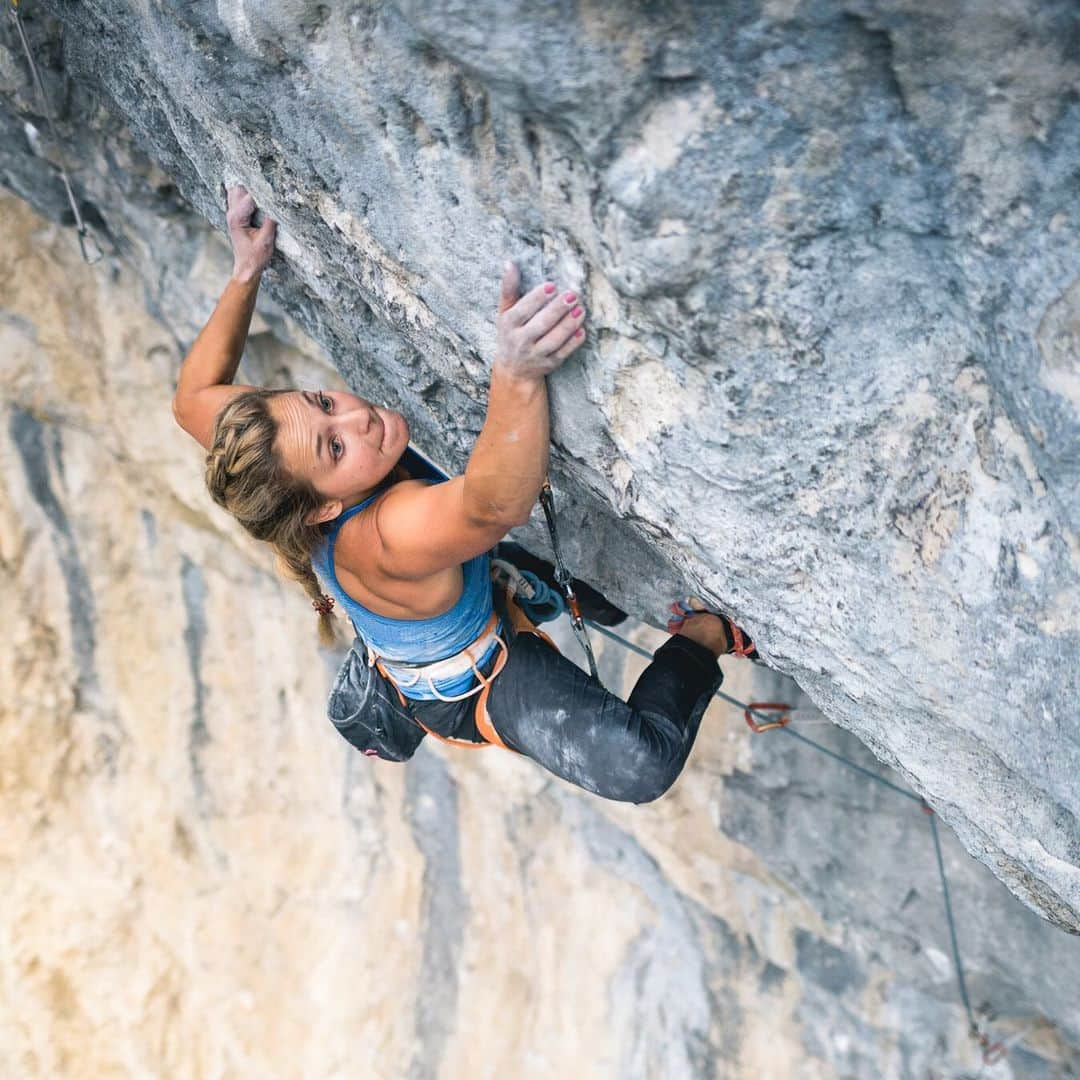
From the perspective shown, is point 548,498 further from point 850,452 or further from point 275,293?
point 275,293

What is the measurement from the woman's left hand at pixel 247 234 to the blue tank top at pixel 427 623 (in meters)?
0.47

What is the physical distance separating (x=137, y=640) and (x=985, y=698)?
3.55 meters

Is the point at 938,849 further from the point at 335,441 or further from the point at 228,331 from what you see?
the point at 228,331

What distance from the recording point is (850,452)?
1.40 meters

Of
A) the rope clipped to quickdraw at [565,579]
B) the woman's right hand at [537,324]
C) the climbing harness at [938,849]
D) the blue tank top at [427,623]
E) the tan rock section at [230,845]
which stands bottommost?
the tan rock section at [230,845]

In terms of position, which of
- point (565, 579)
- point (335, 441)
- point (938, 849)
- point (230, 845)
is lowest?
point (230, 845)

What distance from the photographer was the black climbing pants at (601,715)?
1.99 meters

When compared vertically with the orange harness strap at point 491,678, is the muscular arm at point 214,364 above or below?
above

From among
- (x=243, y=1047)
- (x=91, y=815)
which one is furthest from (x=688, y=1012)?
(x=91, y=815)

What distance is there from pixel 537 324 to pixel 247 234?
0.88m

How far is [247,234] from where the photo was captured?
6.73 feet

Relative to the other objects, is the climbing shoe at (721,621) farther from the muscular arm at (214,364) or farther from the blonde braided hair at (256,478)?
the muscular arm at (214,364)

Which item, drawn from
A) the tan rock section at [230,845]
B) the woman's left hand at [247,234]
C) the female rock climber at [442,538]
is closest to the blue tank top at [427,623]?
the female rock climber at [442,538]

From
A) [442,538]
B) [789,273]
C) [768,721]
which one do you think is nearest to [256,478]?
[442,538]
